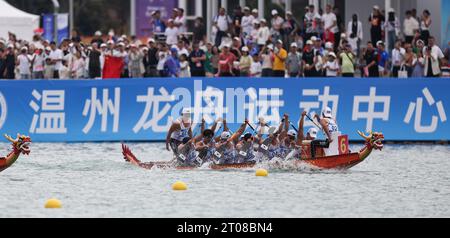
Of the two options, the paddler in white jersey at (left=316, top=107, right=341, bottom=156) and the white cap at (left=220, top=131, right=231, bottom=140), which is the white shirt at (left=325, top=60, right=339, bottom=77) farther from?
the white cap at (left=220, top=131, right=231, bottom=140)

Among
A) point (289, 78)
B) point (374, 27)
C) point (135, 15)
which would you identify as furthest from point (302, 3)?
point (289, 78)

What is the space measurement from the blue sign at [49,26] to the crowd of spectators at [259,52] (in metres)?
8.79

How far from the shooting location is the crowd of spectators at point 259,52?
4138cm

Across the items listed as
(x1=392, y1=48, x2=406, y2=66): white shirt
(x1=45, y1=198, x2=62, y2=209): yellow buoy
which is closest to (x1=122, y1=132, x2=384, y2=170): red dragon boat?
(x1=45, y1=198, x2=62, y2=209): yellow buoy

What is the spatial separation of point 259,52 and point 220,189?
15154 millimetres

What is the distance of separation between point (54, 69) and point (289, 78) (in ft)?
32.5

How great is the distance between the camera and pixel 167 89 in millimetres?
39156

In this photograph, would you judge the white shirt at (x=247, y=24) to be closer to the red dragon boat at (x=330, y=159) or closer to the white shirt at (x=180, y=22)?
the white shirt at (x=180, y=22)

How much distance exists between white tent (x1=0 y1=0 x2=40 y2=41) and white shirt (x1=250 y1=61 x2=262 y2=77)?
529 inches

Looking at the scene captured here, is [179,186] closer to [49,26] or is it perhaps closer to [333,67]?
[333,67]

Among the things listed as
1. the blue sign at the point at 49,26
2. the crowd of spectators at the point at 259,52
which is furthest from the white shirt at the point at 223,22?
the blue sign at the point at 49,26

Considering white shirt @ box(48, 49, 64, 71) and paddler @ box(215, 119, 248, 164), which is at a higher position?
white shirt @ box(48, 49, 64, 71)

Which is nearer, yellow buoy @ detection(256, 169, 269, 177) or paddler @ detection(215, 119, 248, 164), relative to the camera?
yellow buoy @ detection(256, 169, 269, 177)

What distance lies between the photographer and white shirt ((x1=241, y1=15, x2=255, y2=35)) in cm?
4491
